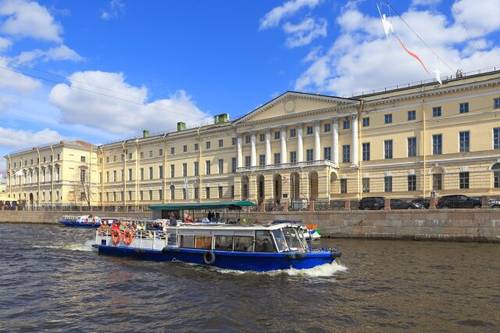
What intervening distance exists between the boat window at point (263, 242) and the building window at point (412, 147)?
30685 millimetres

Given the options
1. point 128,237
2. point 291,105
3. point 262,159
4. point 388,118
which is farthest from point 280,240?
point 262,159

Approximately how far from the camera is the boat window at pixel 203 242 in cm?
2186

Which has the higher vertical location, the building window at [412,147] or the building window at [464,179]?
the building window at [412,147]

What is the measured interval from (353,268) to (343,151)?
103ft

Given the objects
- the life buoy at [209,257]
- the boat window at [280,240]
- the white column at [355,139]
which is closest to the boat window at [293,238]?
the boat window at [280,240]

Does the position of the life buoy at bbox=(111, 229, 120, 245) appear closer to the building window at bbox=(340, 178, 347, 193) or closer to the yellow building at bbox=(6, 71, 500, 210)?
the yellow building at bbox=(6, 71, 500, 210)

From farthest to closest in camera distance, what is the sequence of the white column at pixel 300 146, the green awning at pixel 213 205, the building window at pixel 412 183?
1. the white column at pixel 300 146
2. the building window at pixel 412 183
3. the green awning at pixel 213 205

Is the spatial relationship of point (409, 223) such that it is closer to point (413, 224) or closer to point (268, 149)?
point (413, 224)

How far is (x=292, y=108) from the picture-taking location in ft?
179

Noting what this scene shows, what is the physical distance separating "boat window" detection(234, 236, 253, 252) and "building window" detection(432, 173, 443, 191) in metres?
29.5

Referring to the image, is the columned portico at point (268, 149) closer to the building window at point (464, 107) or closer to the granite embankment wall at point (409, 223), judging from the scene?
the granite embankment wall at point (409, 223)

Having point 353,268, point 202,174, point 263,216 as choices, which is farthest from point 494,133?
point 202,174

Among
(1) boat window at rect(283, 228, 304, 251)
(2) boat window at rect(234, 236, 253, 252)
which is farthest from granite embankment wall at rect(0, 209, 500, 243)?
(2) boat window at rect(234, 236, 253, 252)

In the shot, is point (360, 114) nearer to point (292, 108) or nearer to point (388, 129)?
point (388, 129)
